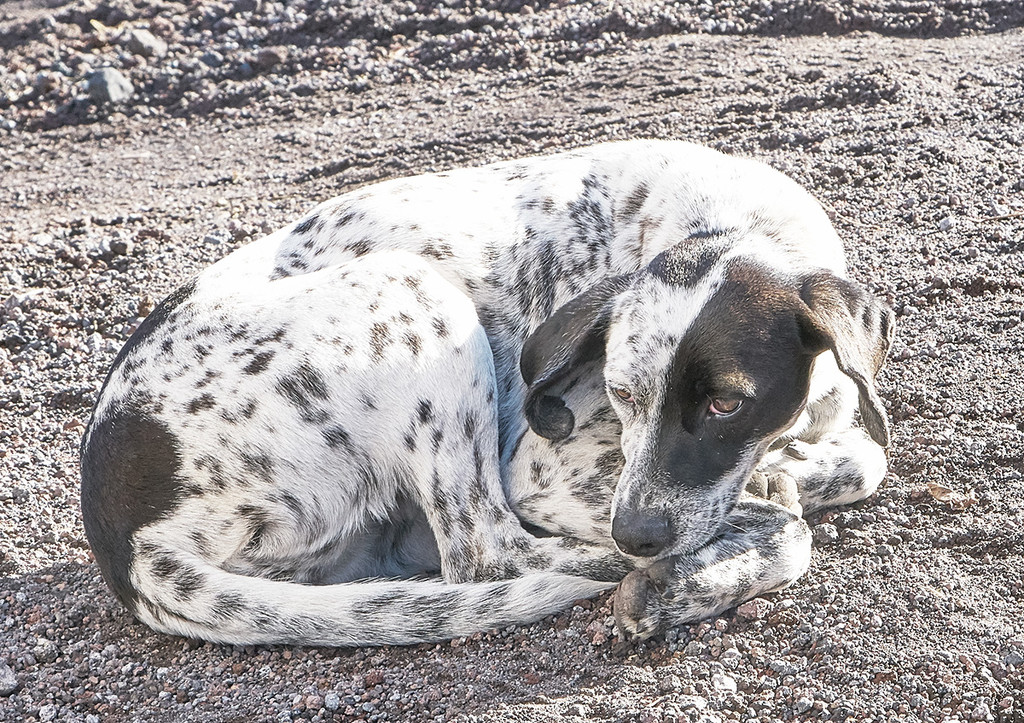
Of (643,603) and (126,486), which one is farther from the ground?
(126,486)

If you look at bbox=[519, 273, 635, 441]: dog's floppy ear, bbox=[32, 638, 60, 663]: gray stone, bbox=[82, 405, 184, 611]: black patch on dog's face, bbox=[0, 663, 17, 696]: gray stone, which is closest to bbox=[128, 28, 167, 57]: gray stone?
bbox=[82, 405, 184, 611]: black patch on dog's face

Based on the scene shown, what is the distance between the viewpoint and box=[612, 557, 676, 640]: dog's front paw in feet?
11.1

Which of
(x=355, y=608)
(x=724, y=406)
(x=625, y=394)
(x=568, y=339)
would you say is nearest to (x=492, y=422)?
(x=568, y=339)

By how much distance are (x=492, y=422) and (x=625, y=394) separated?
0.65m

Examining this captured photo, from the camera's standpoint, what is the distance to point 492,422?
3910mm

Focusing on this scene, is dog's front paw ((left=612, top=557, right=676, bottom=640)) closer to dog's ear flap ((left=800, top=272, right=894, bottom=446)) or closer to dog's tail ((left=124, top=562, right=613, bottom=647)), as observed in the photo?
dog's tail ((left=124, top=562, right=613, bottom=647))

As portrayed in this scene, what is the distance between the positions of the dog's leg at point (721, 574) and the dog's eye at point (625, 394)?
51 centimetres

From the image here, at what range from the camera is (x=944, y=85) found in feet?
23.7

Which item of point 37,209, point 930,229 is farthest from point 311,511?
point 37,209

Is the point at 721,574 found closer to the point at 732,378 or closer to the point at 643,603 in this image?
the point at 643,603

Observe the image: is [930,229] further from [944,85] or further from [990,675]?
[990,675]

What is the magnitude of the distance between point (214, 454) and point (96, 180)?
499 cm

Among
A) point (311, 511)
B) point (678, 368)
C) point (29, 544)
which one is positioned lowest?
point (29, 544)

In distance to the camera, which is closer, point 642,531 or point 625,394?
point 642,531
